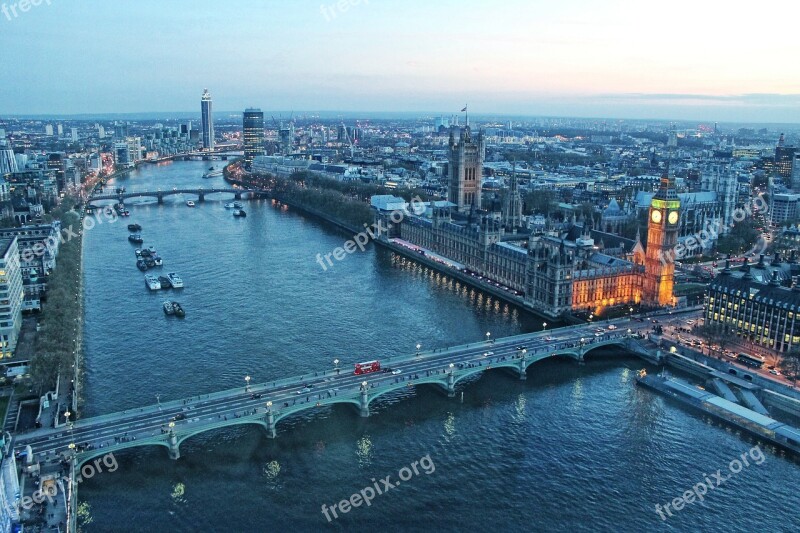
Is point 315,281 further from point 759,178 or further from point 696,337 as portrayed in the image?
point 759,178

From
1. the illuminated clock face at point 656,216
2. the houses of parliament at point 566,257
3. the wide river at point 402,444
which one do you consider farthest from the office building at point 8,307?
the illuminated clock face at point 656,216

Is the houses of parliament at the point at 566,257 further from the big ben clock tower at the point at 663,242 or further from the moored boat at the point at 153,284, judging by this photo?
the moored boat at the point at 153,284

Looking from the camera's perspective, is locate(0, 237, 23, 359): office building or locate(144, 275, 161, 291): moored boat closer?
locate(0, 237, 23, 359): office building

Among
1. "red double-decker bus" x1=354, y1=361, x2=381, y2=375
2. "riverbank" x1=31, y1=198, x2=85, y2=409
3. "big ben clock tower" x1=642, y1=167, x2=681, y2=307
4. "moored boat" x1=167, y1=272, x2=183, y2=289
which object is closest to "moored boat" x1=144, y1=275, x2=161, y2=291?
"moored boat" x1=167, y1=272, x2=183, y2=289

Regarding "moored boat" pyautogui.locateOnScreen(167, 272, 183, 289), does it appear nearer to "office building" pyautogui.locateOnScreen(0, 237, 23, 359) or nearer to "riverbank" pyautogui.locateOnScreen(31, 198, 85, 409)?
"riverbank" pyautogui.locateOnScreen(31, 198, 85, 409)

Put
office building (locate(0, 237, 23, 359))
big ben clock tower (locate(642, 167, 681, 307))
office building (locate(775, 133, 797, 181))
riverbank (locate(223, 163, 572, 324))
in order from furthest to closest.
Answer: office building (locate(775, 133, 797, 181)) → riverbank (locate(223, 163, 572, 324)) → big ben clock tower (locate(642, 167, 681, 307)) → office building (locate(0, 237, 23, 359))

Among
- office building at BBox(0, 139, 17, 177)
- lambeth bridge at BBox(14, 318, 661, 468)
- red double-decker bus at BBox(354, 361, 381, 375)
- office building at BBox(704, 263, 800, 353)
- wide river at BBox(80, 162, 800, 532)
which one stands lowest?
wide river at BBox(80, 162, 800, 532)

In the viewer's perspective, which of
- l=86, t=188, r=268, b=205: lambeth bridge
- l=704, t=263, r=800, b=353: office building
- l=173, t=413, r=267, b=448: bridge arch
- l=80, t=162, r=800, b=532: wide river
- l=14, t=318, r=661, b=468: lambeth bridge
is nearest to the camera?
l=80, t=162, r=800, b=532: wide river

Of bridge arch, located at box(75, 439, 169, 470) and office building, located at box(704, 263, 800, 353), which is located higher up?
office building, located at box(704, 263, 800, 353)
